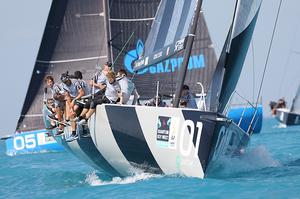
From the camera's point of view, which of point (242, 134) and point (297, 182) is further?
point (242, 134)

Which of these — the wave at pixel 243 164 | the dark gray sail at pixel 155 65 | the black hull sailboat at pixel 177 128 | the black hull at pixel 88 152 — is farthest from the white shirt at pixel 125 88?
the dark gray sail at pixel 155 65

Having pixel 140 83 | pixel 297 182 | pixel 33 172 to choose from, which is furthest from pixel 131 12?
pixel 297 182

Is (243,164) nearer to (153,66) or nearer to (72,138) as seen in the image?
(72,138)

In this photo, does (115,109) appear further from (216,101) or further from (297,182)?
(297,182)

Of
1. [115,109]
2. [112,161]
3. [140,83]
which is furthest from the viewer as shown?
[140,83]

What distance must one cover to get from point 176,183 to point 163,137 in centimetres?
60

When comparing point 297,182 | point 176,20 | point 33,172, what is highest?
point 176,20

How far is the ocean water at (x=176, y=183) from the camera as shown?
29.7 ft

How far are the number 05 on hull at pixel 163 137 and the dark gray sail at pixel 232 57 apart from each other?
419 mm

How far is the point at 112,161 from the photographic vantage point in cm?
1095

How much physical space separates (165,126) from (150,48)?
4.40ft

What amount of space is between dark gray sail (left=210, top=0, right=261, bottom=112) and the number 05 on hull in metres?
0.42

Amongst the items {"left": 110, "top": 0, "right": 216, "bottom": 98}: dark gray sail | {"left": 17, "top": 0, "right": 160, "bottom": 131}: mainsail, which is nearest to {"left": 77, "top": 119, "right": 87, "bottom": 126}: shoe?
{"left": 110, "top": 0, "right": 216, "bottom": 98}: dark gray sail

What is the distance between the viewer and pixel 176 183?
967 cm
